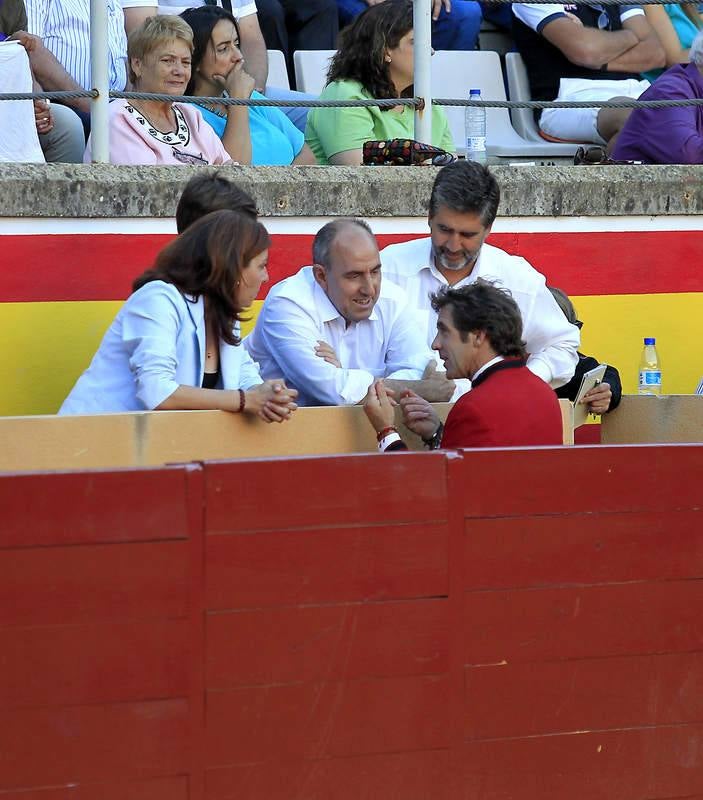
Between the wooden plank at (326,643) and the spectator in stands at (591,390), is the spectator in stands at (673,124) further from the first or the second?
the wooden plank at (326,643)

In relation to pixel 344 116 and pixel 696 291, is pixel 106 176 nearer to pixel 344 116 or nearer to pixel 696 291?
pixel 344 116

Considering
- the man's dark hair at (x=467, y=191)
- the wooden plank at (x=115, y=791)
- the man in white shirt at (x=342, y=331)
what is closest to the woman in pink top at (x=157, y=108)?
the man in white shirt at (x=342, y=331)

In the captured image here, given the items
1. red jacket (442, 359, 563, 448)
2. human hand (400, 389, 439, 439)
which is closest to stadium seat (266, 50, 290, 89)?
human hand (400, 389, 439, 439)

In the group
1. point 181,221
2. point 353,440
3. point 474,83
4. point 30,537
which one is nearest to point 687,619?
point 353,440

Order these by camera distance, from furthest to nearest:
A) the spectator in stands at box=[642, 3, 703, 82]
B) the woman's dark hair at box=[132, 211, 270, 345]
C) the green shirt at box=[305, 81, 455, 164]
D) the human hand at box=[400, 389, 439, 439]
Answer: the spectator in stands at box=[642, 3, 703, 82]
the green shirt at box=[305, 81, 455, 164]
the human hand at box=[400, 389, 439, 439]
the woman's dark hair at box=[132, 211, 270, 345]

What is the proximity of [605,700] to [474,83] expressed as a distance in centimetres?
362

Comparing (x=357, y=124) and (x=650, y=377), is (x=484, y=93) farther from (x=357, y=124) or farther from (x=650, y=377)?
(x=650, y=377)

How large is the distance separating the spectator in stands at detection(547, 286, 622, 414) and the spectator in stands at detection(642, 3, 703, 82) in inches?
74.4

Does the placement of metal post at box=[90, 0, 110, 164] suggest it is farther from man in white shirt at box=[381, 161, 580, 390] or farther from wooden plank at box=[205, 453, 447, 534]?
wooden plank at box=[205, 453, 447, 534]

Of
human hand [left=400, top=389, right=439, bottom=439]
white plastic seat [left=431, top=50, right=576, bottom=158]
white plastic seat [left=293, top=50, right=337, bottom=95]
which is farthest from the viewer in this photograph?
white plastic seat [left=431, top=50, right=576, bottom=158]

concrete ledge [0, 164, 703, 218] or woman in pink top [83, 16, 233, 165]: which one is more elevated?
woman in pink top [83, 16, 233, 165]

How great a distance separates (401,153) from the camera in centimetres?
534

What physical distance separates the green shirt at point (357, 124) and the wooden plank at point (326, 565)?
245 centimetres

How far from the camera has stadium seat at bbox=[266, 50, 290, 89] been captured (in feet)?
20.8
